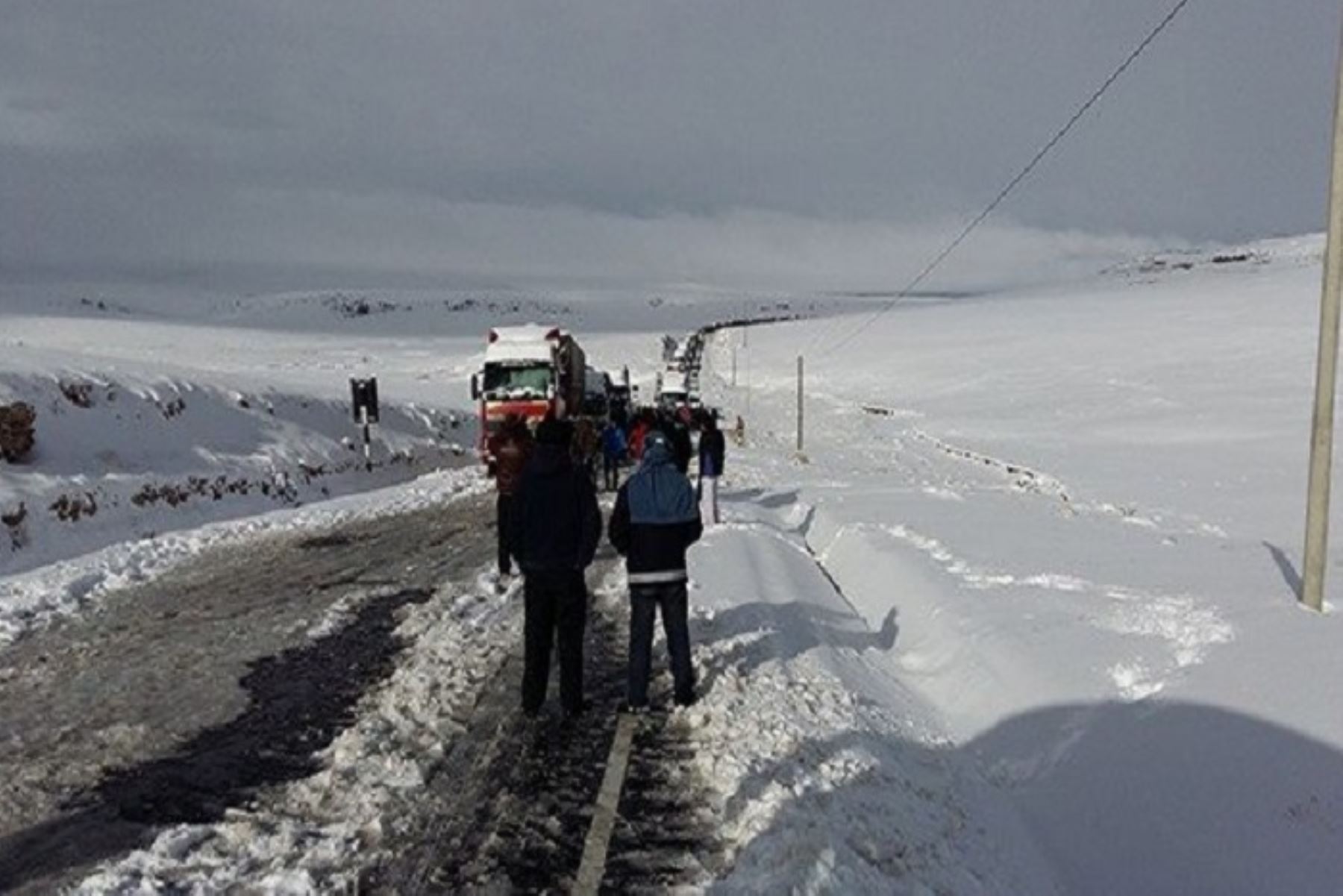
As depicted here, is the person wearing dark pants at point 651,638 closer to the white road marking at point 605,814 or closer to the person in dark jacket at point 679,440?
the white road marking at point 605,814

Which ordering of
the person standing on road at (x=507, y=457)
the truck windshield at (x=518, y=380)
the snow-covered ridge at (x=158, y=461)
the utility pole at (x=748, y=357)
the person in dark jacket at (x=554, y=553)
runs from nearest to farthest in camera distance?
the person in dark jacket at (x=554, y=553) < the person standing on road at (x=507, y=457) < the snow-covered ridge at (x=158, y=461) < the truck windshield at (x=518, y=380) < the utility pole at (x=748, y=357)

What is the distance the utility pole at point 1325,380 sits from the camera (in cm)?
926

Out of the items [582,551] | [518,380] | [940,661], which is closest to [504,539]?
[582,551]

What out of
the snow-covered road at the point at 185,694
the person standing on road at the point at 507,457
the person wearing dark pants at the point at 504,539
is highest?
the person standing on road at the point at 507,457

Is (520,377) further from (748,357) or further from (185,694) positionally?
(748,357)

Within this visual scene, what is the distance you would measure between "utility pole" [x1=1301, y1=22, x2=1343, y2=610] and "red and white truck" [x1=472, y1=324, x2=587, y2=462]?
18845 mm

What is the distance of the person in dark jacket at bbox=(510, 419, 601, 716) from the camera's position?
26.0 ft

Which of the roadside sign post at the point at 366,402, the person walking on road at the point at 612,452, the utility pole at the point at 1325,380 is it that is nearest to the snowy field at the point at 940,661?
the utility pole at the point at 1325,380

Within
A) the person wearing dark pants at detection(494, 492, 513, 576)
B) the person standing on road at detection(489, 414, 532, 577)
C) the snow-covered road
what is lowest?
the snow-covered road

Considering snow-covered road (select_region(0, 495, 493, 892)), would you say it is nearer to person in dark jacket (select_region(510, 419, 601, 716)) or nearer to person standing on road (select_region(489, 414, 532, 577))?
person standing on road (select_region(489, 414, 532, 577))

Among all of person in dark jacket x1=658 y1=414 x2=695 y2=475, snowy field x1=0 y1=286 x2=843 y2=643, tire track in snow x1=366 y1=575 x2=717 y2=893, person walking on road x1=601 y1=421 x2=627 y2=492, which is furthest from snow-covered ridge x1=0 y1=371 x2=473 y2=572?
tire track in snow x1=366 y1=575 x2=717 y2=893

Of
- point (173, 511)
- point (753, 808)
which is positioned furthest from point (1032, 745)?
point (173, 511)

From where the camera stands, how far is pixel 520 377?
27312mm

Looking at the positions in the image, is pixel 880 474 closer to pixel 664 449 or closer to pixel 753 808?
pixel 664 449
